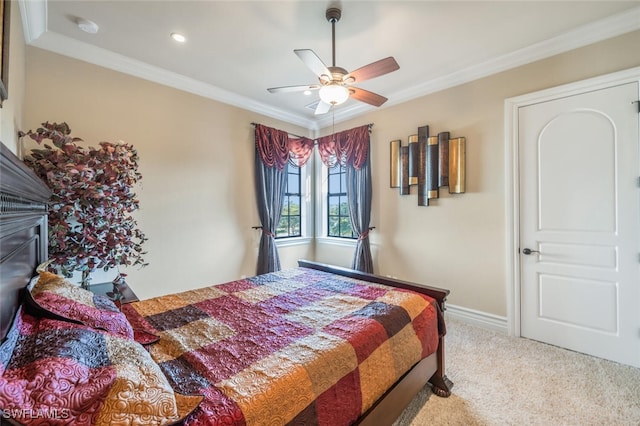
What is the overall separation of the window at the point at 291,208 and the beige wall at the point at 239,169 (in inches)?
25.3

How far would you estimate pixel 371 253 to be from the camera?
155 inches

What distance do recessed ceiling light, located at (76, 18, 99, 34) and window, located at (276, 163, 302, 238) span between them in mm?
2649

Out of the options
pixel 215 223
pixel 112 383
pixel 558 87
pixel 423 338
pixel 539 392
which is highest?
pixel 558 87

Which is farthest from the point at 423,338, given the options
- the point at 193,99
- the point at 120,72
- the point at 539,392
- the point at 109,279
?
the point at 120,72

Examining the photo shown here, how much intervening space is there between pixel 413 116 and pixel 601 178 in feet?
6.40

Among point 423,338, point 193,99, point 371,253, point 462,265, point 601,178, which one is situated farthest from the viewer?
point 371,253

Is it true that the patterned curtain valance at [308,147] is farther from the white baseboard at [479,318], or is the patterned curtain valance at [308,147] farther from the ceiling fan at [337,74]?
the white baseboard at [479,318]

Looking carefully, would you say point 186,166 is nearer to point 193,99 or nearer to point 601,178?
point 193,99

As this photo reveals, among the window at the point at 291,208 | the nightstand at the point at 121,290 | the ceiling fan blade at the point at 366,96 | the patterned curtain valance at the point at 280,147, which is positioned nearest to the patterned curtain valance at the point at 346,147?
the patterned curtain valance at the point at 280,147

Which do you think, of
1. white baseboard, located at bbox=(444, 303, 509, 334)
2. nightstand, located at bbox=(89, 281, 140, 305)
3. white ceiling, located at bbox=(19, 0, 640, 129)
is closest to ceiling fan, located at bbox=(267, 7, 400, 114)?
white ceiling, located at bbox=(19, 0, 640, 129)

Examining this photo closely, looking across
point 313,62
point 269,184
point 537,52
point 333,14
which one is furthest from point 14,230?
point 537,52

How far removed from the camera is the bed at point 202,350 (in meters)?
0.74

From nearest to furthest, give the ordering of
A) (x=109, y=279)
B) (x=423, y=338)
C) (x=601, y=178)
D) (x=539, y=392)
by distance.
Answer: (x=423, y=338) < (x=539, y=392) < (x=601, y=178) < (x=109, y=279)

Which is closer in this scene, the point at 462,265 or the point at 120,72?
the point at 120,72
